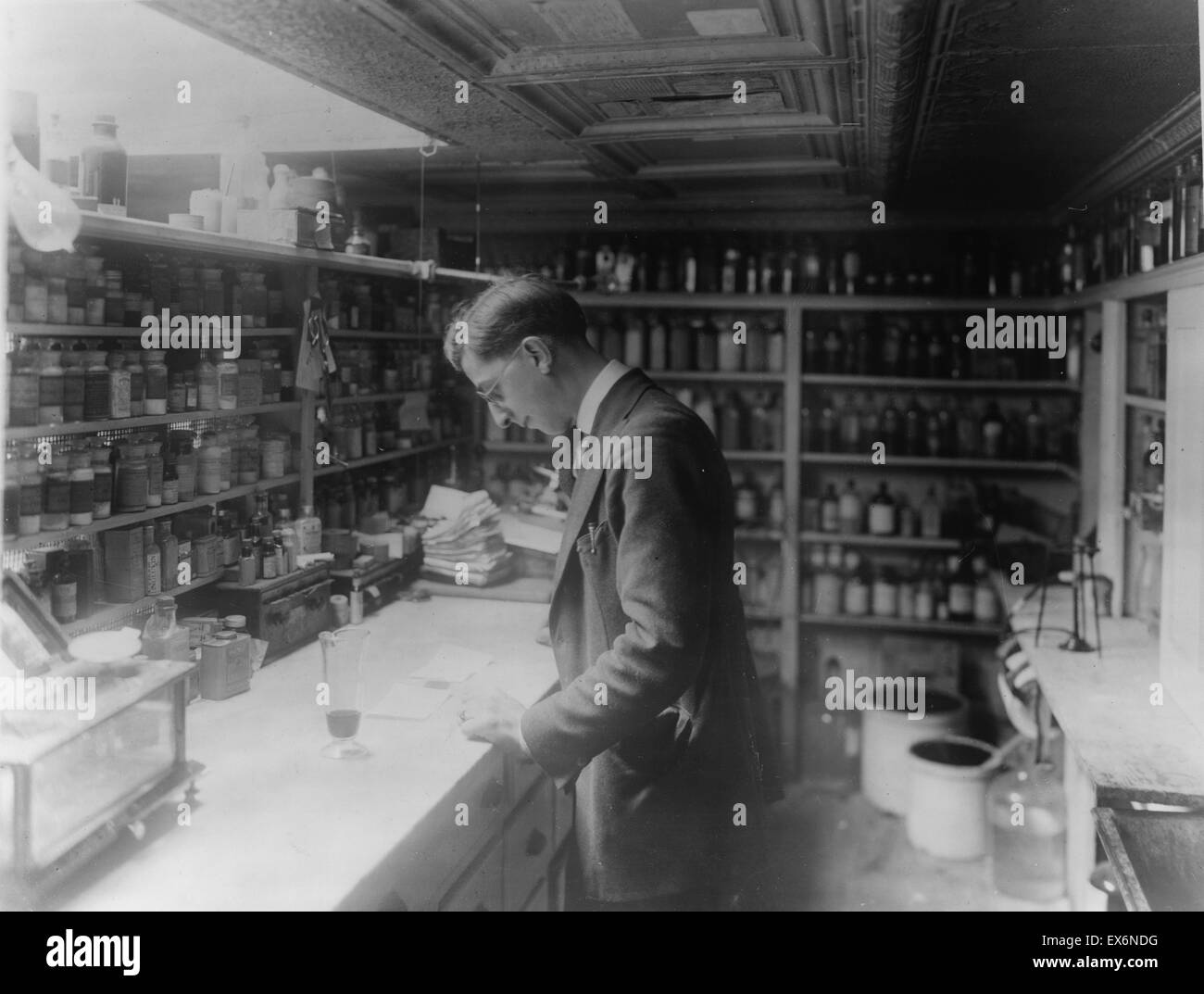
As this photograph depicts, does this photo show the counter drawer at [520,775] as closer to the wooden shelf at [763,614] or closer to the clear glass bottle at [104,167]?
the clear glass bottle at [104,167]

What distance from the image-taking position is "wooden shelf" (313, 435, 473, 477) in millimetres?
3570

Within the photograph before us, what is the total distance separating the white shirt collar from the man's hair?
88 millimetres

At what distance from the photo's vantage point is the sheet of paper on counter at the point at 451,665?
2.81 m

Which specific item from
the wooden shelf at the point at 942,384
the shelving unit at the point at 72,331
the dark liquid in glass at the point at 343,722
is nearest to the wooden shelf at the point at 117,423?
the shelving unit at the point at 72,331

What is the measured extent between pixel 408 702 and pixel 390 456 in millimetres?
1692

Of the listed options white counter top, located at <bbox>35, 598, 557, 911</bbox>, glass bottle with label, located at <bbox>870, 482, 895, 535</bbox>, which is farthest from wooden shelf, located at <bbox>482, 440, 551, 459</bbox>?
white counter top, located at <bbox>35, 598, 557, 911</bbox>

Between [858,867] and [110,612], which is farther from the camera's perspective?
[858,867]

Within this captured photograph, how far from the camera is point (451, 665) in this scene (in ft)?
9.59

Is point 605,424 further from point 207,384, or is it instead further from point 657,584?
point 207,384

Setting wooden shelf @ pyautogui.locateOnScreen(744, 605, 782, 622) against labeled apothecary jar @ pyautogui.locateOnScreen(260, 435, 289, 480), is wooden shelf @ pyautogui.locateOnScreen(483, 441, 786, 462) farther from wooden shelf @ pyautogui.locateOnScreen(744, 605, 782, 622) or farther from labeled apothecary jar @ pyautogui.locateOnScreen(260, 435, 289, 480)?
labeled apothecary jar @ pyautogui.locateOnScreen(260, 435, 289, 480)

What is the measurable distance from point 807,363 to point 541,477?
1.35m

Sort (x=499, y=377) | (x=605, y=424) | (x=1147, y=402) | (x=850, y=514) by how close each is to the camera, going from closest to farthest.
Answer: (x=605, y=424) → (x=499, y=377) → (x=1147, y=402) → (x=850, y=514)

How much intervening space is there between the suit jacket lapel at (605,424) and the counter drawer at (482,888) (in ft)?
2.49

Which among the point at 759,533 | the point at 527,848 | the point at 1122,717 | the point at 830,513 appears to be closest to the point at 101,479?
the point at 527,848
